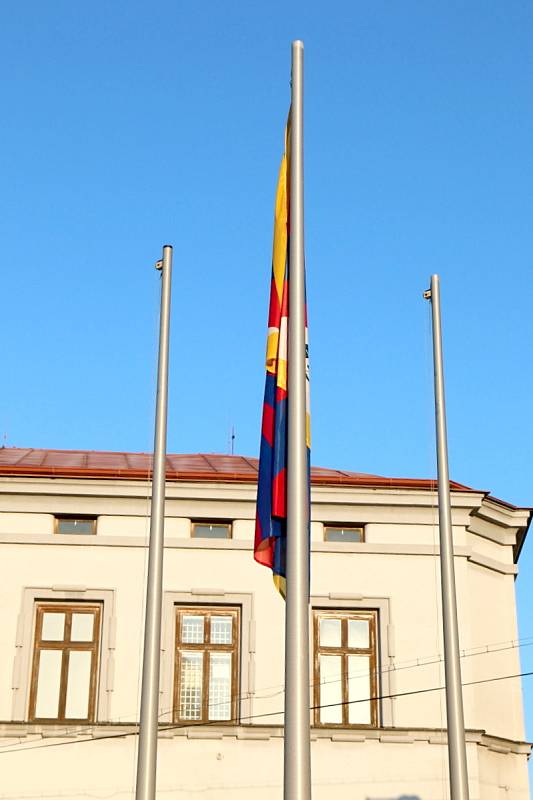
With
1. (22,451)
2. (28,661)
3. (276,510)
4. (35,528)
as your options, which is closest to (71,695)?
(28,661)

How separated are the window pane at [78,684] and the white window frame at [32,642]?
0.26 m

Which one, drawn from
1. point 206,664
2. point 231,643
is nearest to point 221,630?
point 231,643

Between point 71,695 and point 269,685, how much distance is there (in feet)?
13.3

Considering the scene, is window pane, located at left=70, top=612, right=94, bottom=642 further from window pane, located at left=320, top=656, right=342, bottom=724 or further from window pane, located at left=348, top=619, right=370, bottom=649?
window pane, located at left=348, top=619, right=370, bottom=649

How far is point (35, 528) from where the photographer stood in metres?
26.1

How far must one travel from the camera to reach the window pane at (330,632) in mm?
25812

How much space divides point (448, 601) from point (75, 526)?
11034 mm

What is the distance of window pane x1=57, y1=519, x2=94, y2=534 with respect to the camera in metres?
26.4

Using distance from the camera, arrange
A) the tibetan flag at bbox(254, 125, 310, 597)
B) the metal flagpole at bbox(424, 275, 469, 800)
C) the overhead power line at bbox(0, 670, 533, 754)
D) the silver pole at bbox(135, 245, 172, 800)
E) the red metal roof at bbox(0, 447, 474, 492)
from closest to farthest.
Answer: the tibetan flag at bbox(254, 125, 310, 597), the silver pole at bbox(135, 245, 172, 800), the metal flagpole at bbox(424, 275, 469, 800), the overhead power line at bbox(0, 670, 533, 754), the red metal roof at bbox(0, 447, 474, 492)

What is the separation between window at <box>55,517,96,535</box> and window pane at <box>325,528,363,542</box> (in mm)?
5078

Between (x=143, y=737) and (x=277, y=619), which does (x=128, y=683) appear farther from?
(x=143, y=737)

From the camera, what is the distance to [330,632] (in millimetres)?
25906

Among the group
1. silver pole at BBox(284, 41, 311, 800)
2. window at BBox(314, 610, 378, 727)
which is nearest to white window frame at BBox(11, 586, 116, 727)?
window at BBox(314, 610, 378, 727)

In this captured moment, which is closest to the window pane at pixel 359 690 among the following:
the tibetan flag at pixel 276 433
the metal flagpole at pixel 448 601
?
the metal flagpole at pixel 448 601
